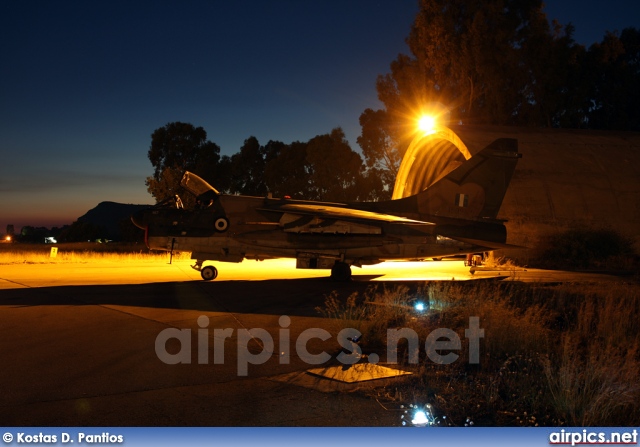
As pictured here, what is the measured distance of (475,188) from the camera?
20.1m

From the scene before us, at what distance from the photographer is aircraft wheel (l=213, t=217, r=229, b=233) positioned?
61.4 ft

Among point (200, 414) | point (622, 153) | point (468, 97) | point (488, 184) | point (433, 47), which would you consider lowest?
point (200, 414)

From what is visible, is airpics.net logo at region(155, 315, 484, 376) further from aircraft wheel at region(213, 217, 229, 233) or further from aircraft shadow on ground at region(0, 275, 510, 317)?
aircraft wheel at region(213, 217, 229, 233)

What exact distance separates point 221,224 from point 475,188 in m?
9.05

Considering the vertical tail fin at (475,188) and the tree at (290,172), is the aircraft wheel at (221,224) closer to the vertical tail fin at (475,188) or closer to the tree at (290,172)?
the vertical tail fin at (475,188)

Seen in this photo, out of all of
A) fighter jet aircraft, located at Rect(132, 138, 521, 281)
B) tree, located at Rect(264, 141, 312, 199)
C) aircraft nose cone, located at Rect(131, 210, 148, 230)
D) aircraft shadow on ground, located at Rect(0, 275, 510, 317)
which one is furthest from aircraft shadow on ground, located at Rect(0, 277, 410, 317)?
tree, located at Rect(264, 141, 312, 199)

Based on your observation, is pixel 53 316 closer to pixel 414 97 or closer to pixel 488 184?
pixel 488 184

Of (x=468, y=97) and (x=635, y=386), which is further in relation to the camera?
(x=468, y=97)

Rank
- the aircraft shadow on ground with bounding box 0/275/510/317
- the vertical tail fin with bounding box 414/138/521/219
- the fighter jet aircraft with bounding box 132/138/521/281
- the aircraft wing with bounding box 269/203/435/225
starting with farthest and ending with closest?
the vertical tail fin with bounding box 414/138/521/219, the fighter jet aircraft with bounding box 132/138/521/281, the aircraft wing with bounding box 269/203/435/225, the aircraft shadow on ground with bounding box 0/275/510/317

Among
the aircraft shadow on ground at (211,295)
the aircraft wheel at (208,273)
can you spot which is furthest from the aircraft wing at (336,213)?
the aircraft wheel at (208,273)

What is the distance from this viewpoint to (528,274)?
2234cm

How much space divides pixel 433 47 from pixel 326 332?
1751 inches

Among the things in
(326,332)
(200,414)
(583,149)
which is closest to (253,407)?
(200,414)

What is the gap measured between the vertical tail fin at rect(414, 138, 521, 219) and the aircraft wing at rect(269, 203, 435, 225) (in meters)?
1.27
